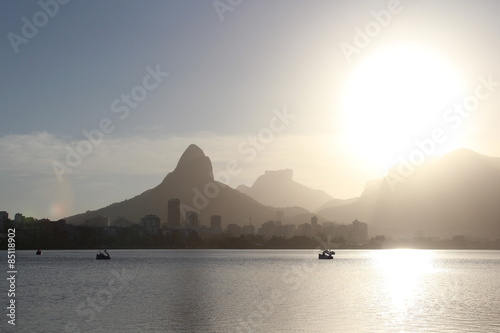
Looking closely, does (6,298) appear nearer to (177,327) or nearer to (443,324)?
(177,327)

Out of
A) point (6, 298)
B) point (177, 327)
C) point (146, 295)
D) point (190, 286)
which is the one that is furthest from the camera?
point (190, 286)

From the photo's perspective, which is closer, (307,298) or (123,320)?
(123,320)

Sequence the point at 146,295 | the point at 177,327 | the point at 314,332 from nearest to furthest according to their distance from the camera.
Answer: the point at 314,332
the point at 177,327
the point at 146,295

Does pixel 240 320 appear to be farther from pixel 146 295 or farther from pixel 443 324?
pixel 146 295

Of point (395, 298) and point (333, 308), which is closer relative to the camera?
point (333, 308)

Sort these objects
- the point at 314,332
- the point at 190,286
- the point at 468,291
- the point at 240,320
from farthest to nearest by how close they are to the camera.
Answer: the point at 190,286 < the point at 468,291 < the point at 240,320 < the point at 314,332

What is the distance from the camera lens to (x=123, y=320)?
245 ft

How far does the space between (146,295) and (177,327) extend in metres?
37.9

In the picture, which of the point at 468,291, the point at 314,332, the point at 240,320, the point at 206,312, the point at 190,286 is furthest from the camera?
the point at 190,286

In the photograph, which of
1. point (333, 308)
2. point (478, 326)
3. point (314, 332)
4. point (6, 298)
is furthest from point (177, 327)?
point (6, 298)

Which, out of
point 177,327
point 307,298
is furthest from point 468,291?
point 177,327

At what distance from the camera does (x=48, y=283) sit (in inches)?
5315

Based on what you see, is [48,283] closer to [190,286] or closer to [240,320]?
[190,286]

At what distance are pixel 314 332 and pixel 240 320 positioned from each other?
12.3 m
